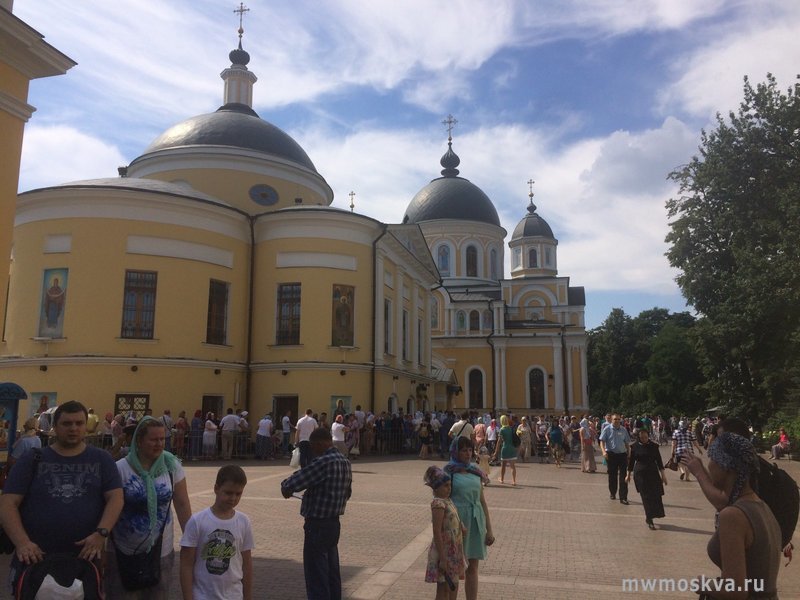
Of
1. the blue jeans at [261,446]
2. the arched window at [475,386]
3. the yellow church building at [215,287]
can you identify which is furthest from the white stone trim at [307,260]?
the arched window at [475,386]

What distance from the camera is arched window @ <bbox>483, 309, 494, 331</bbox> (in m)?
56.7

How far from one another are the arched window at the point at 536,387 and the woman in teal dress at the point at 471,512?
50.5m

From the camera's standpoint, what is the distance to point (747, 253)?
27.3 metres

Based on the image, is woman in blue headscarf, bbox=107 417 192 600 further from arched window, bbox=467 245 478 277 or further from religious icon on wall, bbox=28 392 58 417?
arched window, bbox=467 245 478 277

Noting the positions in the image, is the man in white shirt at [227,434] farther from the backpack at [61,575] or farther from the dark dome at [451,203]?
the dark dome at [451,203]

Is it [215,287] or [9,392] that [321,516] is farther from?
[215,287]

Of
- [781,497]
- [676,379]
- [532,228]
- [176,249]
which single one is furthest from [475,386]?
[781,497]

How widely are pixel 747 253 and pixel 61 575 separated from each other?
28.7 m

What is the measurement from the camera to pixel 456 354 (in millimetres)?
56875

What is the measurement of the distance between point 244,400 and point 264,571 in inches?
758

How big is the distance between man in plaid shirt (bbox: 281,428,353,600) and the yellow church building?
1926 cm

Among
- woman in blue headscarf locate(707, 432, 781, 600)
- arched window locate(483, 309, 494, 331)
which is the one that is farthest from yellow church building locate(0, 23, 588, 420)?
woman in blue headscarf locate(707, 432, 781, 600)

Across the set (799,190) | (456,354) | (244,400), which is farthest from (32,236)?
(456,354)

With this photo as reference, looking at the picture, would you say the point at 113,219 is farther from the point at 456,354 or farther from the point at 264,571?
the point at 456,354
